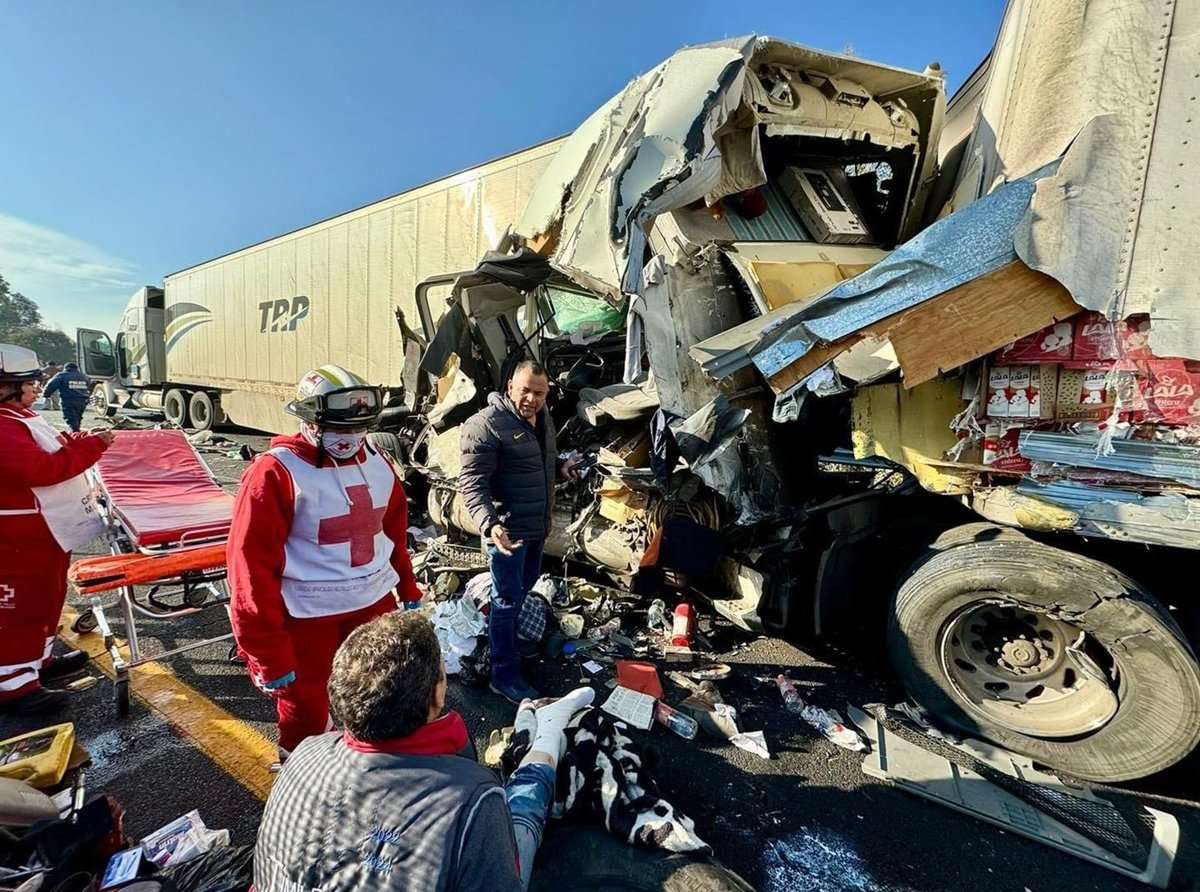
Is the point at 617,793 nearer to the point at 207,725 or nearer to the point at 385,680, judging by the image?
the point at 385,680

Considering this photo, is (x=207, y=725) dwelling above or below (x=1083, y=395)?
below

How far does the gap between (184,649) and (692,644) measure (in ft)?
8.63

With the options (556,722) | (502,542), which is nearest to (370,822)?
(556,722)

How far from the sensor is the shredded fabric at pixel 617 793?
5.85 ft

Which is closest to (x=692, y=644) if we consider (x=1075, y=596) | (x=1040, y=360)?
(x=1075, y=596)

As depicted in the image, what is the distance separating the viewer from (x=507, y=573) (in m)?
2.90

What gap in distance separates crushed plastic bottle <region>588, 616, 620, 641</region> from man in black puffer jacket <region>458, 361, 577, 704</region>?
0.63m

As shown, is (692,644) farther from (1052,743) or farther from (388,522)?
(388,522)

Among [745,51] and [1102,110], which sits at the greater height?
[745,51]

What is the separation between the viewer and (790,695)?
2932 mm

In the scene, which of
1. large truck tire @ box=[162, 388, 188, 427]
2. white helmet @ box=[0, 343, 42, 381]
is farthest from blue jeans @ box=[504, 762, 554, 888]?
large truck tire @ box=[162, 388, 188, 427]

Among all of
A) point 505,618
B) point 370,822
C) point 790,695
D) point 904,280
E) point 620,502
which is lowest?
point 790,695

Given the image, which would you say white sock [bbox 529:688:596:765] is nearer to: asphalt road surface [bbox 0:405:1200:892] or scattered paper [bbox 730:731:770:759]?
asphalt road surface [bbox 0:405:1200:892]

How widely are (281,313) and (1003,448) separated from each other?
35.7 ft
